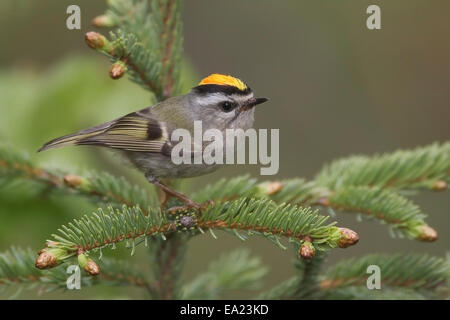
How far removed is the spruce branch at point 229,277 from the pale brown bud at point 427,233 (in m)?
0.70

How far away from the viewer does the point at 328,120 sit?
195 inches

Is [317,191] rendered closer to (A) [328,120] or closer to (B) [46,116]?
(B) [46,116]

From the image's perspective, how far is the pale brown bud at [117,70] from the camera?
5.85 feet

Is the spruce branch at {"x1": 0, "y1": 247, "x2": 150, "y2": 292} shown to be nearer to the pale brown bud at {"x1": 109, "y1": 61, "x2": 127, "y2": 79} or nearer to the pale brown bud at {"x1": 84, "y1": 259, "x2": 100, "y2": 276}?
the pale brown bud at {"x1": 84, "y1": 259, "x2": 100, "y2": 276}

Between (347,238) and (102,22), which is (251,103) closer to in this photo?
(102,22)

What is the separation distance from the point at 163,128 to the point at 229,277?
2.18ft

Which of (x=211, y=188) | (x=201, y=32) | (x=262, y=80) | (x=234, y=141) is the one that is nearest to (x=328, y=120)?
(x=262, y=80)

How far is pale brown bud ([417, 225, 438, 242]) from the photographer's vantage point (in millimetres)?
1789

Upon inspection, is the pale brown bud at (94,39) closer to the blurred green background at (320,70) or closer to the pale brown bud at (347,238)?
the pale brown bud at (347,238)

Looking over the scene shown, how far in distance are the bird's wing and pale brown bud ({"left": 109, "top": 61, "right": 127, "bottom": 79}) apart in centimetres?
48

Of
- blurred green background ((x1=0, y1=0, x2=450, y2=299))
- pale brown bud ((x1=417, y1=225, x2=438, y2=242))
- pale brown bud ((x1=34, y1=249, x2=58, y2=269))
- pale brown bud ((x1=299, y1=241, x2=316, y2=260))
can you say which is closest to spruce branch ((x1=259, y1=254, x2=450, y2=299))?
pale brown bud ((x1=417, y1=225, x2=438, y2=242))

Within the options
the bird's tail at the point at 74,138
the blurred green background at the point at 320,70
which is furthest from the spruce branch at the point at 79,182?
the blurred green background at the point at 320,70

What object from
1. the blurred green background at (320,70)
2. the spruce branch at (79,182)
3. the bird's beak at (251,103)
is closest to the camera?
the spruce branch at (79,182)
